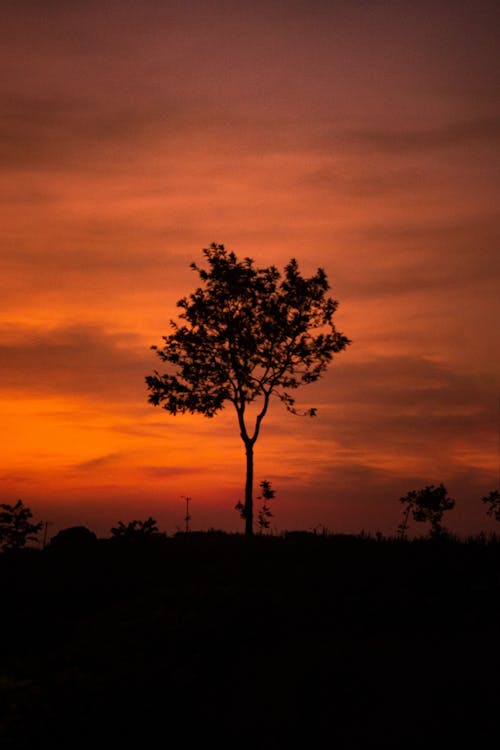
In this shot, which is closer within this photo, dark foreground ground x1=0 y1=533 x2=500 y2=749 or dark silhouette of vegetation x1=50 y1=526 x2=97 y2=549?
dark foreground ground x1=0 y1=533 x2=500 y2=749

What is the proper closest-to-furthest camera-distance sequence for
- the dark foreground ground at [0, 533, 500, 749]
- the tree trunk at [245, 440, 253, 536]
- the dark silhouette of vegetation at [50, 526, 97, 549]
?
the dark foreground ground at [0, 533, 500, 749], the dark silhouette of vegetation at [50, 526, 97, 549], the tree trunk at [245, 440, 253, 536]

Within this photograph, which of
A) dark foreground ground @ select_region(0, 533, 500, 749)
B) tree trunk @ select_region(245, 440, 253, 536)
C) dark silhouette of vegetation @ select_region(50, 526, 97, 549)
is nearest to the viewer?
dark foreground ground @ select_region(0, 533, 500, 749)

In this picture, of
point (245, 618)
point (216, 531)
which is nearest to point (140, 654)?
point (245, 618)

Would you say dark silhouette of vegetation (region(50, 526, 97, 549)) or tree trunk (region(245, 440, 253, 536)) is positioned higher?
tree trunk (region(245, 440, 253, 536))

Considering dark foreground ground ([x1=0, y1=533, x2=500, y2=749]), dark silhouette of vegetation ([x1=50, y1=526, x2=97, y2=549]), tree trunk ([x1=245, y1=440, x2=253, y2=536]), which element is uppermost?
tree trunk ([x1=245, y1=440, x2=253, y2=536])

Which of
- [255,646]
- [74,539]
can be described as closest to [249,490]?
[74,539]

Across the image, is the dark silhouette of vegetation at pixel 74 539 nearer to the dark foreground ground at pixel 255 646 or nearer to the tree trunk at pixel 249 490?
the dark foreground ground at pixel 255 646

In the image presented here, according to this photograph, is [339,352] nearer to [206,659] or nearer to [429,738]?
[206,659]

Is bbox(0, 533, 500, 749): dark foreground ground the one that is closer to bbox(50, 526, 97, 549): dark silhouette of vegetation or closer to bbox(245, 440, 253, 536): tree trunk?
bbox(50, 526, 97, 549): dark silhouette of vegetation

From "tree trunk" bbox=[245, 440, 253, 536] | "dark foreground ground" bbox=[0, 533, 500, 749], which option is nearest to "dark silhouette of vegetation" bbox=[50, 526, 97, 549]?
"dark foreground ground" bbox=[0, 533, 500, 749]

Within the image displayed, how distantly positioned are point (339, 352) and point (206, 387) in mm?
8337

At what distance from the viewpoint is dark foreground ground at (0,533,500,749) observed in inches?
693

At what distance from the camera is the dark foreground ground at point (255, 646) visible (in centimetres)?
1761

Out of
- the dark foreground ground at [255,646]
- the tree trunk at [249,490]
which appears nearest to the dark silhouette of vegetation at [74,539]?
the dark foreground ground at [255,646]
